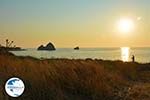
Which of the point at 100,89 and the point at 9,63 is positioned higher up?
A: the point at 9,63

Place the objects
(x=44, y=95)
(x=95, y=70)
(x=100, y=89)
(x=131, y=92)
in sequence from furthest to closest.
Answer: (x=95, y=70)
(x=131, y=92)
(x=100, y=89)
(x=44, y=95)

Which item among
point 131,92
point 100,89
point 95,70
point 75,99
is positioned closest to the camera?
point 75,99

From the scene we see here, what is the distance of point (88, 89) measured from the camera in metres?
13.8

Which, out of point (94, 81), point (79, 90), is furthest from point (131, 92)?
point (79, 90)

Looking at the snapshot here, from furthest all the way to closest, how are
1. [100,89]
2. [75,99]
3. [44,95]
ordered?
[100,89] < [75,99] < [44,95]

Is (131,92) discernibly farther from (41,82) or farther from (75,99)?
(41,82)

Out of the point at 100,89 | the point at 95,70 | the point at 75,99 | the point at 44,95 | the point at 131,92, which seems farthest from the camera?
the point at 95,70

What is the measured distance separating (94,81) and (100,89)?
58cm

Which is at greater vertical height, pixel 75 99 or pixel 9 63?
pixel 9 63

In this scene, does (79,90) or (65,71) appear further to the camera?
(65,71)

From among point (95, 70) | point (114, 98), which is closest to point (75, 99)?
point (114, 98)

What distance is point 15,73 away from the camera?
12.6 m

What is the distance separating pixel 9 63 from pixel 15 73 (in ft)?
3.21

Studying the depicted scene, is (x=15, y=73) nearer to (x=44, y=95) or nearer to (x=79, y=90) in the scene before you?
(x=44, y=95)
